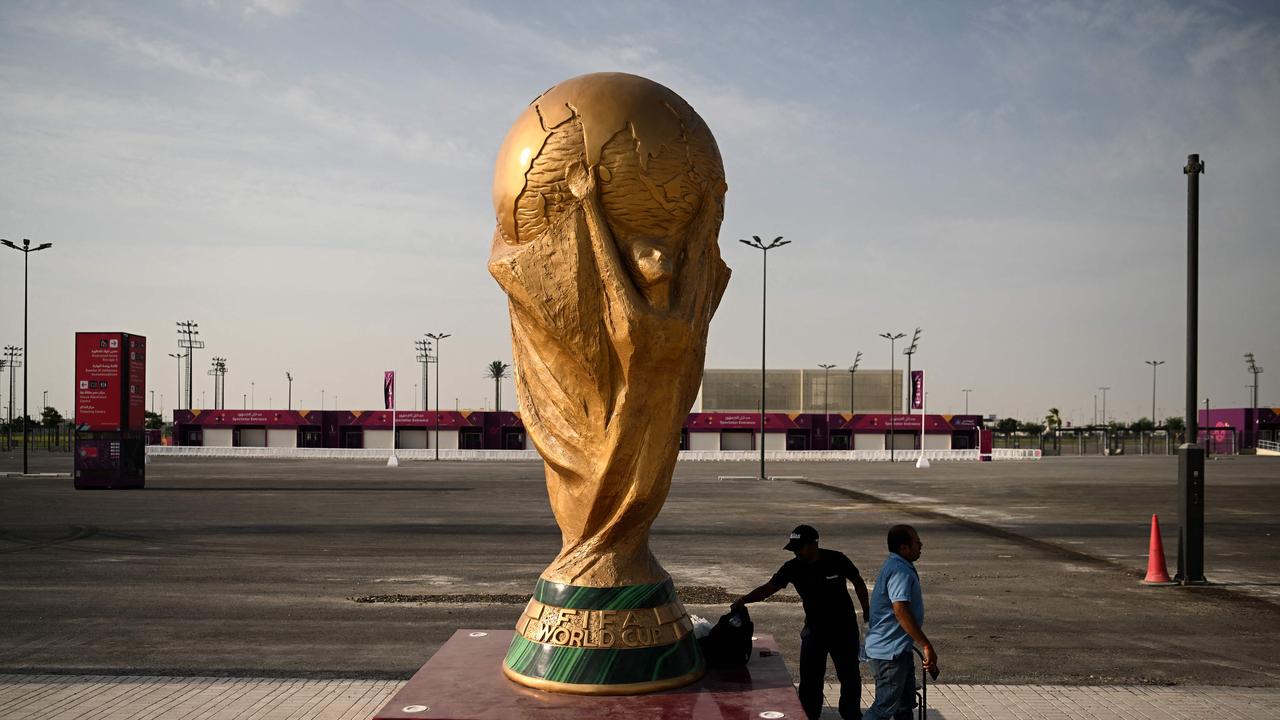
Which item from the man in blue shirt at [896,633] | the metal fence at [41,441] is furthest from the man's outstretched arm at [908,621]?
the metal fence at [41,441]

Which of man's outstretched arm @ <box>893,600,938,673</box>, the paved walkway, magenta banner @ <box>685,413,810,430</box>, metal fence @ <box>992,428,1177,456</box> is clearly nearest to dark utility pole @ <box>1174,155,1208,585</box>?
the paved walkway

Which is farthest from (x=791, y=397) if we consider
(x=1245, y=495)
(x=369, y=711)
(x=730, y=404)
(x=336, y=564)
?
(x=369, y=711)

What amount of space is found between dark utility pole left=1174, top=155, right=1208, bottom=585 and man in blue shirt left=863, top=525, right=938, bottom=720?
8879 millimetres

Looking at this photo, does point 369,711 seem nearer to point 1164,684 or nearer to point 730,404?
point 1164,684

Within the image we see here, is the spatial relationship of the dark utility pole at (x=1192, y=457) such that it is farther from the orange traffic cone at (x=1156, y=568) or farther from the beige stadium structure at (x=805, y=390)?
the beige stadium structure at (x=805, y=390)

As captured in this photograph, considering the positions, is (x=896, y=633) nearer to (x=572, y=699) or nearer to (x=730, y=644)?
(x=730, y=644)

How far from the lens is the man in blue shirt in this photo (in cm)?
559

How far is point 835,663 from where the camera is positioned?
6027 millimetres

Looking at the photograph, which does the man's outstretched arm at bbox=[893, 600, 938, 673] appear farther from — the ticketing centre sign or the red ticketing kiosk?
the ticketing centre sign

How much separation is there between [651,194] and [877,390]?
8872 cm

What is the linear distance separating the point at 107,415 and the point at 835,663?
29.2m

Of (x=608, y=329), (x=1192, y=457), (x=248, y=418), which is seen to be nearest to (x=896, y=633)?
(x=608, y=329)

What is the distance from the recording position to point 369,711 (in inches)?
285

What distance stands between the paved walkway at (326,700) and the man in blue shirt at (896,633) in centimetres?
179
